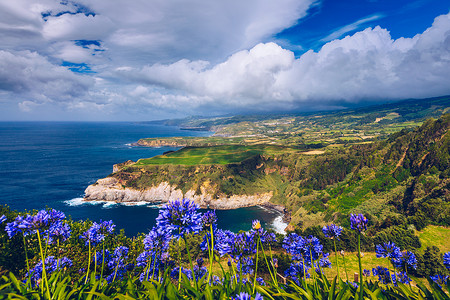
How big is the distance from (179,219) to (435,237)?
213ft

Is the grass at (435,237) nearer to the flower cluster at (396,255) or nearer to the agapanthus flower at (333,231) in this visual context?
the flower cluster at (396,255)

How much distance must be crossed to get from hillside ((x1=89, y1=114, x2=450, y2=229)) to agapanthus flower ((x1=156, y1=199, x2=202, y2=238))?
6885 cm

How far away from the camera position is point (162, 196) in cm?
13750

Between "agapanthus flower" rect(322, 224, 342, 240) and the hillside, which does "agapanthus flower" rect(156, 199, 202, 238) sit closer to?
"agapanthus flower" rect(322, 224, 342, 240)

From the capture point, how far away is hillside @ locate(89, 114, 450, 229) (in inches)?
3263

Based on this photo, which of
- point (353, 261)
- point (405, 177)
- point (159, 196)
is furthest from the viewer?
point (159, 196)

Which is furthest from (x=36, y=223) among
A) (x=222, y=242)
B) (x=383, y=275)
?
(x=383, y=275)

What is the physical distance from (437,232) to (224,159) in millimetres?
145186

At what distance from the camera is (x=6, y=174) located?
13700 cm

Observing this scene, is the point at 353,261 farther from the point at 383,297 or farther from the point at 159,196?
the point at 159,196

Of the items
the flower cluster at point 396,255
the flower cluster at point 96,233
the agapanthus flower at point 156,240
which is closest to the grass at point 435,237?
the flower cluster at point 396,255

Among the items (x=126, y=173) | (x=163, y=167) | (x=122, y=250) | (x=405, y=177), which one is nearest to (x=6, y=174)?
(x=126, y=173)

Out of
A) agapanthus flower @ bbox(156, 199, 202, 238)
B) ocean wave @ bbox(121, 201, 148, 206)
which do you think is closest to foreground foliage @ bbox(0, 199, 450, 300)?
agapanthus flower @ bbox(156, 199, 202, 238)

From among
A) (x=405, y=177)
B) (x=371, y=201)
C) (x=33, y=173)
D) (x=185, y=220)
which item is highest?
(x=185, y=220)
